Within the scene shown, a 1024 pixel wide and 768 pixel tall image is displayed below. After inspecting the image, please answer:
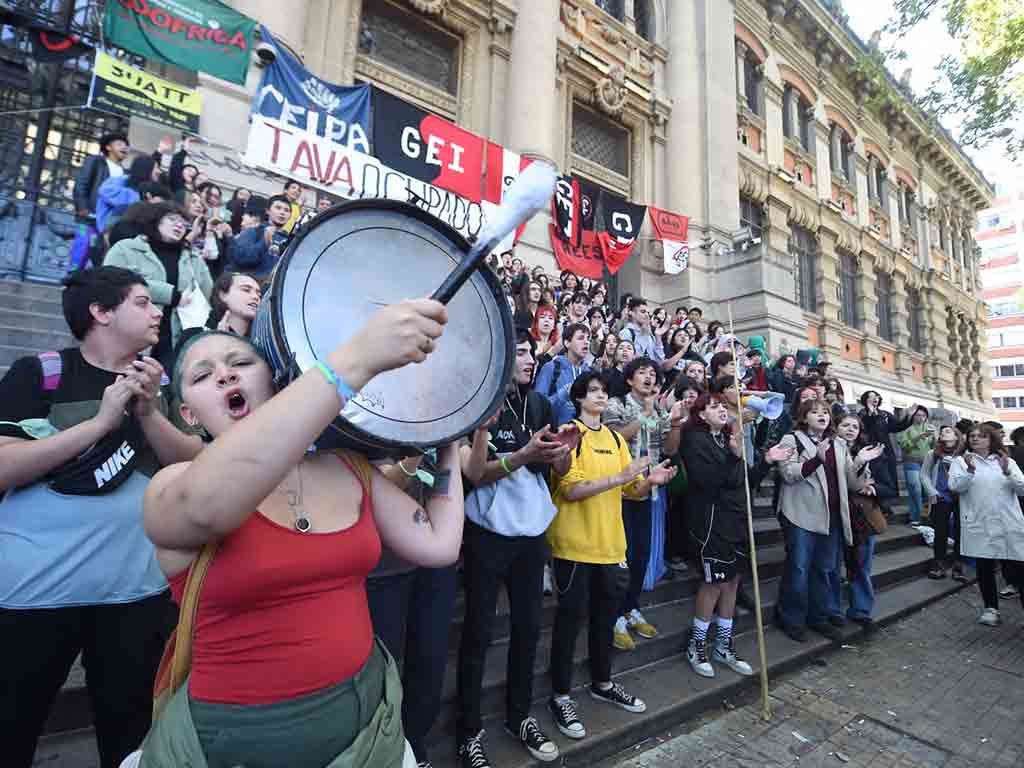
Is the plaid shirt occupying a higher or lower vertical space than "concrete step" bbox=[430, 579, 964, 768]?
higher

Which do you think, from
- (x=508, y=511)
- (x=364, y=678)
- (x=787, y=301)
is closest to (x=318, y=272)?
(x=364, y=678)

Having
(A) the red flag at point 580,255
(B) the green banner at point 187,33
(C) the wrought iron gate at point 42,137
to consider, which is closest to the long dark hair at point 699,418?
(A) the red flag at point 580,255

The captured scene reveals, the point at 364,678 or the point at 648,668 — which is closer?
the point at 364,678

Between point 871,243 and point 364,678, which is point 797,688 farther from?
point 871,243

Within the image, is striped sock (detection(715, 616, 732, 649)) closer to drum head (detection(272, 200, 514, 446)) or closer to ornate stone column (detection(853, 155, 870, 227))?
drum head (detection(272, 200, 514, 446))

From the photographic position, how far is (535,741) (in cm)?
262

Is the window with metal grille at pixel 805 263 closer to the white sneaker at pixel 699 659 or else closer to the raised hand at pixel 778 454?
the raised hand at pixel 778 454

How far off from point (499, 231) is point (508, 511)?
1.98 m

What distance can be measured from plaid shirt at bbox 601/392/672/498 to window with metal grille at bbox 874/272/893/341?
862 inches

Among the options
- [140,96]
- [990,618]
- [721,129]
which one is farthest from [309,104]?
[721,129]

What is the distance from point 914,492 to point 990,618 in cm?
343

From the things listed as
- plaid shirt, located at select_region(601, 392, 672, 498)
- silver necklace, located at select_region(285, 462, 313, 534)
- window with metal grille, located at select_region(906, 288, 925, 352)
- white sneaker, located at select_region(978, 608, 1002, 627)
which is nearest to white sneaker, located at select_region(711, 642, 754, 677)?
plaid shirt, located at select_region(601, 392, 672, 498)

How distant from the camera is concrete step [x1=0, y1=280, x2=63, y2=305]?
519 cm

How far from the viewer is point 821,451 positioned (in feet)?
14.7
